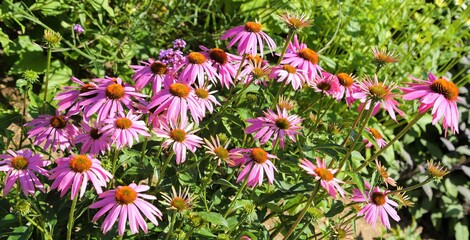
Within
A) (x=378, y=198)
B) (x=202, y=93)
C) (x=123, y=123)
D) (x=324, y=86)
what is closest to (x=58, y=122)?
(x=123, y=123)

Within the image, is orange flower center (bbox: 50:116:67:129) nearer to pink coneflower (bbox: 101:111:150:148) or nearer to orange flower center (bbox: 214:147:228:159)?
pink coneflower (bbox: 101:111:150:148)

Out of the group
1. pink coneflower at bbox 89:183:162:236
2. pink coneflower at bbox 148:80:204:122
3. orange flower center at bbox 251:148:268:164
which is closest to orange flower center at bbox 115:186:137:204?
pink coneflower at bbox 89:183:162:236

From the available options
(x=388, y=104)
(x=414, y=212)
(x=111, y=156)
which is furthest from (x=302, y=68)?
(x=414, y=212)

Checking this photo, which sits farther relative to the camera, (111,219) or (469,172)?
(469,172)

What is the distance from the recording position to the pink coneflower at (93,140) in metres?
1.35

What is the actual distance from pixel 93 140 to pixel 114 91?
5.2 inches

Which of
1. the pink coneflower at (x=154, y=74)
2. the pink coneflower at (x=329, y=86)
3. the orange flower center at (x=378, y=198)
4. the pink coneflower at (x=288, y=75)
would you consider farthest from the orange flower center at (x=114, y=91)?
the orange flower center at (x=378, y=198)

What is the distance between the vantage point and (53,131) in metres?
1.45

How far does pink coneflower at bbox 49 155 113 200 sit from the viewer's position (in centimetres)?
123

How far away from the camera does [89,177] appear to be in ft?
4.12

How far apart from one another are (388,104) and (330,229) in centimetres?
47

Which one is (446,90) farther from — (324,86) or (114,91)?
(114,91)

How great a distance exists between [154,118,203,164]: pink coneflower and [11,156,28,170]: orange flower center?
0.33m

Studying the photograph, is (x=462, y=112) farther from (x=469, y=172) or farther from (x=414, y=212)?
(x=414, y=212)
